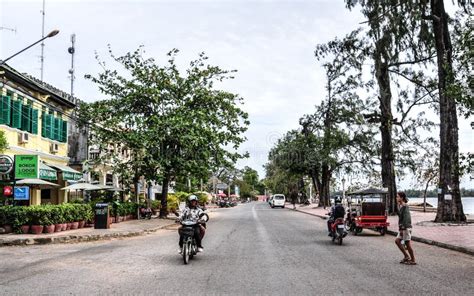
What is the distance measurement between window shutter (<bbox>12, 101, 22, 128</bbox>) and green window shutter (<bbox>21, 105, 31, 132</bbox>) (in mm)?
589

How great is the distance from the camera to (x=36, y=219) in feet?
61.8

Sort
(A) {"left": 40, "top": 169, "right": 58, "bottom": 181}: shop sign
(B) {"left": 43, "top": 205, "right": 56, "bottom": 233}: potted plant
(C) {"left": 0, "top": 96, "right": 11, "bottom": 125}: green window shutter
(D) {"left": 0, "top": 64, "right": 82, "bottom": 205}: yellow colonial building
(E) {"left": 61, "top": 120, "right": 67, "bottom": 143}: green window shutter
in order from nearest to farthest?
(B) {"left": 43, "top": 205, "right": 56, "bottom": 233}: potted plant, (C) {"left": 0, "top": 96, "right": 11, "bottom": 125}: green window shutter, (D) {"left": 0, "top": 64, "right": 82, "bottom": 205}: yellow colonial building, (A) {"left": 40, "top": 169, "right": 58, "bottom": 181}: shop sign, (E) {"left": 61, "top": 120, "right": 67, "bottom": 143}: green window shutter

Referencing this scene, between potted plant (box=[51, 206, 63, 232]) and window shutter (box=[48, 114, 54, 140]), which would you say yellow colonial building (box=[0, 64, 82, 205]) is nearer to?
window shutter (box=[48, 114, 54, 140])

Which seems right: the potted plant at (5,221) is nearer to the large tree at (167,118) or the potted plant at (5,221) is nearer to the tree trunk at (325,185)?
the large tree at (167,118)

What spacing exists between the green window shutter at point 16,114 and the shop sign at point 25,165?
392cm

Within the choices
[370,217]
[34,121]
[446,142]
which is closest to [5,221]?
[34,121]

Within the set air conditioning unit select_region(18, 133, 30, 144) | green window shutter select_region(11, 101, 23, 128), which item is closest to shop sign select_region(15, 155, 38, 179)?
green window shutter select_region(11, 101, 23, 128)

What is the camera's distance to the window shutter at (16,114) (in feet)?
79.5

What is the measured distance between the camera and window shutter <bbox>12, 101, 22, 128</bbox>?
79.5 ft

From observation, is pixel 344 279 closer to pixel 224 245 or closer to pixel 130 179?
pixel 224 245

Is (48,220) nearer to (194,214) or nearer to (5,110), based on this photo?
(5,110)

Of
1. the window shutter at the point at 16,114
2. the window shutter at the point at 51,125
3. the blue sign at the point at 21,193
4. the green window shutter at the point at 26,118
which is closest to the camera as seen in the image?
the blue sign at the point at 21,193

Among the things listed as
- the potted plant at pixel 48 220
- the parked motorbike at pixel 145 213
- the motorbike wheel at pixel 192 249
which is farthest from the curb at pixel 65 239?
the parked motorbike at pixel 145 213

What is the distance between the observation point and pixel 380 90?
33.2 metres
